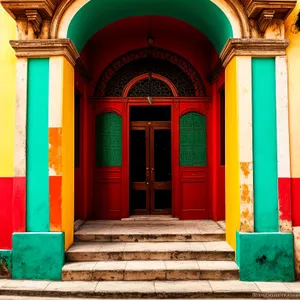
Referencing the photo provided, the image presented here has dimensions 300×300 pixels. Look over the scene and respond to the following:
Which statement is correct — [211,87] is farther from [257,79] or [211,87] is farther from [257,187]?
[257,187]

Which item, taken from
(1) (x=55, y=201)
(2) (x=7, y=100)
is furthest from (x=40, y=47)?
(1) (x=55, y=201)

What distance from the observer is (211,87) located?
820cm

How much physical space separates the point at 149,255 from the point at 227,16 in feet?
13.2

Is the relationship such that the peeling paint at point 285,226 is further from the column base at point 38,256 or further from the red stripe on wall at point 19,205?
the red stripe on wall at point 19,205

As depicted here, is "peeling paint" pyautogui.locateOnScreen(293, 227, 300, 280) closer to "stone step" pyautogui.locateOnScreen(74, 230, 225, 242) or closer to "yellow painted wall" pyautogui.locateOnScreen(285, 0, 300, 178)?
"yellow painted wall" pyautogui.locateOnScreen(285, 0, 300, 178)

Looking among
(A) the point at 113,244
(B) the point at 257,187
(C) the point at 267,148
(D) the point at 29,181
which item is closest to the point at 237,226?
(B) the point at 257,187

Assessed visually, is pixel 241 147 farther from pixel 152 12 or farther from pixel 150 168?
pixel 150 168

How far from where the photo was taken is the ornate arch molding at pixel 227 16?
5.70 meters

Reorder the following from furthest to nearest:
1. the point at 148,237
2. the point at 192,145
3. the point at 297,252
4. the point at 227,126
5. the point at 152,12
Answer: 1. the point at 192,145
2. the point at 152,12
3. the point at 148,237
4. the point at 227,126
5. the point at 297,252

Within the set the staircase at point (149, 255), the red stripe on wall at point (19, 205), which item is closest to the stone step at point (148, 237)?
the staircase at point (149, 255)

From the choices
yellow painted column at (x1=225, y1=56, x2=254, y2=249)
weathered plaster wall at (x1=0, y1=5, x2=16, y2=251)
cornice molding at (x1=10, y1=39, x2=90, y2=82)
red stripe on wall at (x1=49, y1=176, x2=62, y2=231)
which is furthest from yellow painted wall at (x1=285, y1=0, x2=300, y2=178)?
weathered plaster wall at (x1=0, y1=5, x2=16, y2=251)

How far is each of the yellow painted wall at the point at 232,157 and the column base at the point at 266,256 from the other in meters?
0.32

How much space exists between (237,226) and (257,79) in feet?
7.55

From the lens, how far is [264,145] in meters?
5.59
